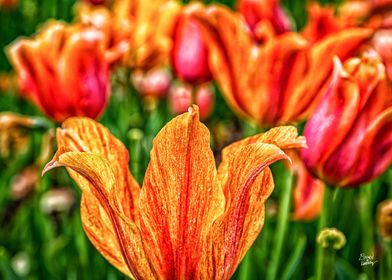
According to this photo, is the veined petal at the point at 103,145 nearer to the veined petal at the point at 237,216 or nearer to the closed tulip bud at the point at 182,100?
the veined petal at the point at 237,216

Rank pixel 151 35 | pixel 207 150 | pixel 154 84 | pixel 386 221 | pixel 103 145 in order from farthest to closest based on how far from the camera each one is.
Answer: pixel 154 84 < pixel 151 35 < pixel 386 221 < pixel 103 145 < pixel 207 150

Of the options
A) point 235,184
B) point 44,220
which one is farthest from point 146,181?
point 44,220

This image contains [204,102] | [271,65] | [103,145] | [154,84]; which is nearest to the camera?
[103,145]

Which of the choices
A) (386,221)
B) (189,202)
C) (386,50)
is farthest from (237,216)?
(386,50)

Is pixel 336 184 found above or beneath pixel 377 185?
above

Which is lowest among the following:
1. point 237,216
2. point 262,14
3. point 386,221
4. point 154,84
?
point 154,84

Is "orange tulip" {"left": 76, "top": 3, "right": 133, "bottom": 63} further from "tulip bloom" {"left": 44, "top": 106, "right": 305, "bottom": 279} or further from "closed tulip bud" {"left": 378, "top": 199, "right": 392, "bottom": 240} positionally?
"tulip bloom" {"left": 44, "top": 106, "right": 305, "bottom": 279}

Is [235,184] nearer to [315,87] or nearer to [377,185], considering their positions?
[315,87]

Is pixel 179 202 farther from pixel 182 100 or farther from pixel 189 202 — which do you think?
pixel 182 100

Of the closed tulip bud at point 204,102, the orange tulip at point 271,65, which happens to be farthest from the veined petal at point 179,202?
the closed tulip bud at point 204,102
